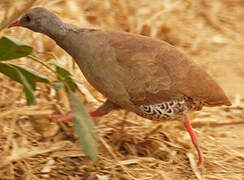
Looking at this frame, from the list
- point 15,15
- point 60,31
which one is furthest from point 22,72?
point 60,31

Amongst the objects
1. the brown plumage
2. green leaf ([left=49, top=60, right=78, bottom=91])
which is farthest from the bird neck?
green leaf ([left=49, top=60, right=78, bottom=91])

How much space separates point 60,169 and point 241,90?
7.72ft

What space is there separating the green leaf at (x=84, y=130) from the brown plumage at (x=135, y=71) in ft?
1.90

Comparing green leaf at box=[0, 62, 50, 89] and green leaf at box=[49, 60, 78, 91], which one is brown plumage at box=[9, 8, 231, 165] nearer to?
green leaf at box=[49, 60, 78, 91]

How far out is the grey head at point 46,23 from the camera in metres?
3.31

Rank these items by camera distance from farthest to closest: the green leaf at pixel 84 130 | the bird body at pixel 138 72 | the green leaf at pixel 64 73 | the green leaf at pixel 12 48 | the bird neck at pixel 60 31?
the bird neck at pixel 60 31 → the bird body at pixel 138 72 → the green leaf at pixel 64 73 → the green leaf at pixel 12 48 → the green leaf at pixel 84 130

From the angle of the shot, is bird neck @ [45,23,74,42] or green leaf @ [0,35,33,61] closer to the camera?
green leaf @ [0,35,33,61]

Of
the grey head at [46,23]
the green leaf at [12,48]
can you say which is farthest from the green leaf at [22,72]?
the grey head at [46,23]

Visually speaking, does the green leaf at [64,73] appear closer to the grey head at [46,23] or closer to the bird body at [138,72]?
the bird body at [138,72]

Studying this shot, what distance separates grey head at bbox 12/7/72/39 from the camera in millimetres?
3309

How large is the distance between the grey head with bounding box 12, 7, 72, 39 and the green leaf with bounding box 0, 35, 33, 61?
660 mm

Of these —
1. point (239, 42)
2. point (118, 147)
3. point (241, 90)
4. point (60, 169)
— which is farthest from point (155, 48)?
point (239, 42)

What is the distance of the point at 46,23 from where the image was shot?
10.9 feet

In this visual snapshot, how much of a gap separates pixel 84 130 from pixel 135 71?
802 mm
